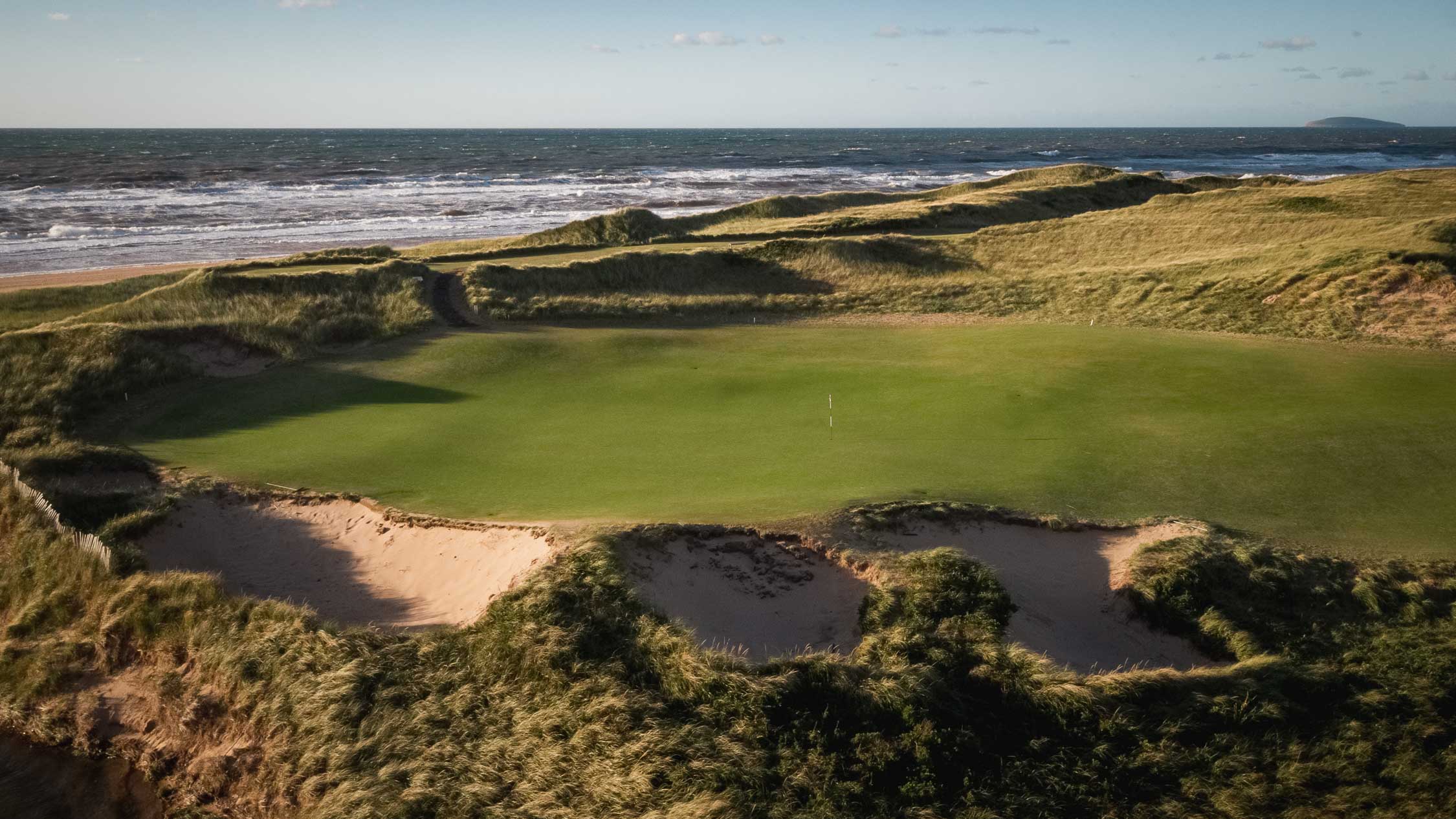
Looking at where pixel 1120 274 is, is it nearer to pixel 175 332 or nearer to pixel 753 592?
pixel 753 592

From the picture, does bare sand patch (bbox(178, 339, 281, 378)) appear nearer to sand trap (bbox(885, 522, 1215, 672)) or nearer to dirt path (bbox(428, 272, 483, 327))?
dirt path (bbox(428, 272, 483, 327))

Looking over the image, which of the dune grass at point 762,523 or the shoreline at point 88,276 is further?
the shoreline at point 88,276

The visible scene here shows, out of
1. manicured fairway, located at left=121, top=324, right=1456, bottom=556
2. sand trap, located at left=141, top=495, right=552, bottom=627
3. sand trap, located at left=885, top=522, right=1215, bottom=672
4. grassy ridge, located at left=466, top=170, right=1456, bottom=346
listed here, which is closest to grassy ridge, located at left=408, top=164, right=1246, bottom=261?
grassy ridge, located at left=466, top=170, right=1456, bottom=346

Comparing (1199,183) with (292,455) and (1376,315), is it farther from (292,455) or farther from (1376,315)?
(292,455)

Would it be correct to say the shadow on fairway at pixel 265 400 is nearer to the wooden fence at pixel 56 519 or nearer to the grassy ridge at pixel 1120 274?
the wooden fence at pixel 56 519

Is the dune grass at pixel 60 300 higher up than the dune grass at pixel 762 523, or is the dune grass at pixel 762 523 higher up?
the dune grass at pixel 60 300

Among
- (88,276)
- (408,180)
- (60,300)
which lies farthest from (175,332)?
(408,180)

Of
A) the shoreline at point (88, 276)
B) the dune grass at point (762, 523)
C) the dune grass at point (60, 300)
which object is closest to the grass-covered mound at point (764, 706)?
the dune grass at point (762, 523)
